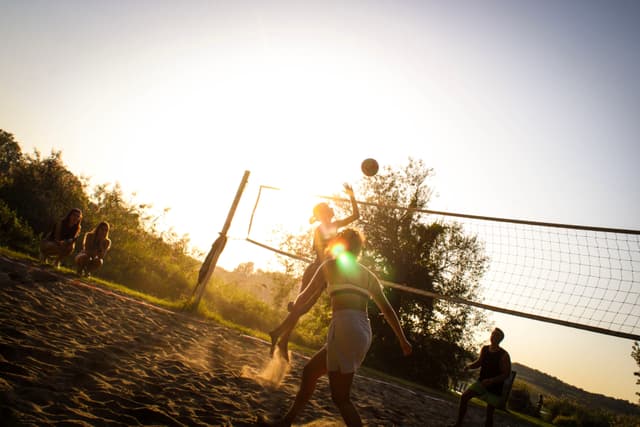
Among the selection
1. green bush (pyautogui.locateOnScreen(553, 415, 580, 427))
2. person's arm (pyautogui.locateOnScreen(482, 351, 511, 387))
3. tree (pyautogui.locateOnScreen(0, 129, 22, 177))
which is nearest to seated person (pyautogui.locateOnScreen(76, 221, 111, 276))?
person's arm (pyautogui.locateOnScreen(482, 351, 511, 387))

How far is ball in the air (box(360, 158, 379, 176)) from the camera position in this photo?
19.2 feet

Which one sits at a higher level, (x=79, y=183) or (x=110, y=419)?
(x=79, y=183)

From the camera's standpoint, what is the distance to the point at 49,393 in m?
2.18

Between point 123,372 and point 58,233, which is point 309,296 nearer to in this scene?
point 123,372

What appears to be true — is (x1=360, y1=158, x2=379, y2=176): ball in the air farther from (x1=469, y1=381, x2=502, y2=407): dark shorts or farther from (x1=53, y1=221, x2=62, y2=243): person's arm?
(x1=53, y1=221, x2=62, y2=243): person's arm

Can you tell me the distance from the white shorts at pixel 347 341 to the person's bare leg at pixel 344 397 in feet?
0.15

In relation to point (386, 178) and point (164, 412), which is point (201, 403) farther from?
point (386, 178)

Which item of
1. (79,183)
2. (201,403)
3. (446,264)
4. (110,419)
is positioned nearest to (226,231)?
(201,403)

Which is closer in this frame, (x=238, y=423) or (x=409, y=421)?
(x=238, y=423)

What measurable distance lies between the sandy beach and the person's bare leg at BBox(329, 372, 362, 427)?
770 millimetres

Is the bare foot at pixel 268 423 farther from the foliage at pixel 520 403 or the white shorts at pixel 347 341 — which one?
the foliage at pixel 520 403

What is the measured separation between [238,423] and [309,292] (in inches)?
43.5

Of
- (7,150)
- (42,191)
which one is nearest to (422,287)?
(42,191)

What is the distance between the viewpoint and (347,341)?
90.2 inches
